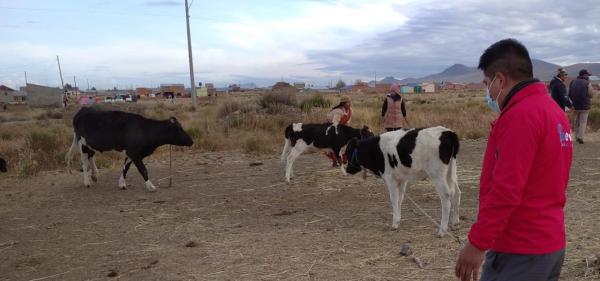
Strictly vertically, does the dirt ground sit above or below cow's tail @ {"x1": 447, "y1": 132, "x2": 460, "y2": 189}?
below

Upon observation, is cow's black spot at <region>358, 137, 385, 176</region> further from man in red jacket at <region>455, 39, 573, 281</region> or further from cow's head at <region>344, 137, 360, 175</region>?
man in red jacket at <region>455, 39, 573, 281</region>

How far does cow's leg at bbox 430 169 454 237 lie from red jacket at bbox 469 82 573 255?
3971 mm

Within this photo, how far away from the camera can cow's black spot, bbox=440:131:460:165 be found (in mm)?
6590

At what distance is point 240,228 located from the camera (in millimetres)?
7352

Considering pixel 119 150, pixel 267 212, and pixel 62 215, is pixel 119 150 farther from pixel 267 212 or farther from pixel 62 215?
pixel 267 212

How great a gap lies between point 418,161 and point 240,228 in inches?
106

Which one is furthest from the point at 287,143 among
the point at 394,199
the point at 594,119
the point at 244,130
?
the point at 594,119

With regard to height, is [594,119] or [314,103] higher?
[314,103]

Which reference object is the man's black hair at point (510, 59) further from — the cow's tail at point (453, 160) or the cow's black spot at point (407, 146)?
the cow's black spot at point (407, 146)

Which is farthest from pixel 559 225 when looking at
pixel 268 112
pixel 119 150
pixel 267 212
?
pixel 268 112

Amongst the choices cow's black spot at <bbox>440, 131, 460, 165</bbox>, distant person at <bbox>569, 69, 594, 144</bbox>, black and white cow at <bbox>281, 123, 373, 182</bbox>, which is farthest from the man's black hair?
distant person at <bbox>569, 69, 594, 144</bbox>

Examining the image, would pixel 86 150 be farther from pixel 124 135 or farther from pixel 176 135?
pixel 176 135

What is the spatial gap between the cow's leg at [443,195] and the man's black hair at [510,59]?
4.08 meters

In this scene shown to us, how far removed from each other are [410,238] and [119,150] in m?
6.57
